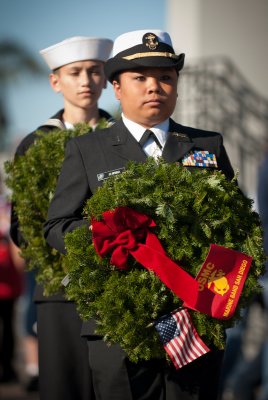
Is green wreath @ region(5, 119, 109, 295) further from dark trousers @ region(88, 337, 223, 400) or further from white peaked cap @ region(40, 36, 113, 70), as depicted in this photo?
dark trousers @ region(88, 337, 223, 400)

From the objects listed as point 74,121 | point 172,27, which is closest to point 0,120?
point 172,27

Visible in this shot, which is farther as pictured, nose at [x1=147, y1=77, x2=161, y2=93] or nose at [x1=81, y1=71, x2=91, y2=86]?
nose at [x1=81, y1=71, x2=91, y2=86]

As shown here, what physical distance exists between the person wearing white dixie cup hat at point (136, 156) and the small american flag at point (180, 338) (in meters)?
0.18

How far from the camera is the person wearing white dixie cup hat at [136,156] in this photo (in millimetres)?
4492

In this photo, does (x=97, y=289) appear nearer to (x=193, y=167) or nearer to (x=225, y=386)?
(x=193, y=167)

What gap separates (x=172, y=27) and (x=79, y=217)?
Result: 6536 millimetres

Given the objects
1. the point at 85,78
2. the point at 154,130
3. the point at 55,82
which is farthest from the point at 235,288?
the point at 55,82

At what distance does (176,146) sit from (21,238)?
1.32 meters

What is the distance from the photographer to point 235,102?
10.9m

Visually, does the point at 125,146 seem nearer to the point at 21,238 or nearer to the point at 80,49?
the point at 21,238

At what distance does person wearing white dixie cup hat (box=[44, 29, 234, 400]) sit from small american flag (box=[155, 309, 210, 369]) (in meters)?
0.18

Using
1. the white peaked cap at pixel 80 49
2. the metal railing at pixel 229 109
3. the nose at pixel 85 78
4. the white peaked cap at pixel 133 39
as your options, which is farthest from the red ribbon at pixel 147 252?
the metal railing at pixel 229 109

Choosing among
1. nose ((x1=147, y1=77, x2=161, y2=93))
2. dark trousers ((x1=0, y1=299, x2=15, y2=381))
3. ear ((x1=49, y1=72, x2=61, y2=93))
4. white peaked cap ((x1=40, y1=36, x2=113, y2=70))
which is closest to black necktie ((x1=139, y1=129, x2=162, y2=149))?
nose ((x1=147, y1=77, x2=161, y2=93))

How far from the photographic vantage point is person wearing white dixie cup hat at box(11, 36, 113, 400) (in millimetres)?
5391
